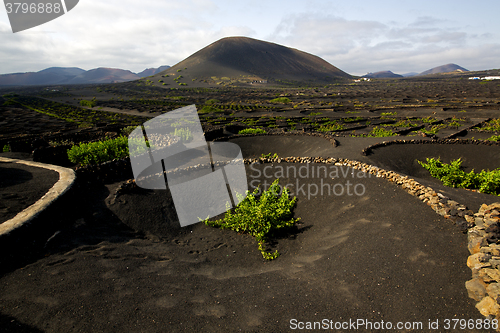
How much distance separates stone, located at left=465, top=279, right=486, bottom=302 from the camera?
3.92 meters

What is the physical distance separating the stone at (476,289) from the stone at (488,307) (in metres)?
0.11

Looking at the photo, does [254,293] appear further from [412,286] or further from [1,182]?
[1,182]

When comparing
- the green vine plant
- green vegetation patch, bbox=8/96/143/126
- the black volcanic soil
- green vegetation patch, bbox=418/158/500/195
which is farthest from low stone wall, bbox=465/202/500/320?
green vegetation patch, bbox=8/96/143/126

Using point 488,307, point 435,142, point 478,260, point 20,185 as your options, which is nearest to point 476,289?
point 488,307

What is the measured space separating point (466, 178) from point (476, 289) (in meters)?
7.94

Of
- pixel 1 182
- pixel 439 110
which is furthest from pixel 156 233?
pixel 439 110

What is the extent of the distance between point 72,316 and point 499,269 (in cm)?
700

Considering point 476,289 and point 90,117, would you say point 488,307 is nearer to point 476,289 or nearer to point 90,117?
point 476,289

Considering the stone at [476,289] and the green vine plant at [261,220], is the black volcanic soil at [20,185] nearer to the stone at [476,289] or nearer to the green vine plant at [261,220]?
the green vine plant at [261,220]

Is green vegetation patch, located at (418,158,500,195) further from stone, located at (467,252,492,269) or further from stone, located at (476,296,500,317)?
stone, located at (476,296,500,317)

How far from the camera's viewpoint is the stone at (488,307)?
354 centimetres

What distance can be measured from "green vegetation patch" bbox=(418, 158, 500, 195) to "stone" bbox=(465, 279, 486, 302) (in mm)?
6804

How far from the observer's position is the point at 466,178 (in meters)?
9.87

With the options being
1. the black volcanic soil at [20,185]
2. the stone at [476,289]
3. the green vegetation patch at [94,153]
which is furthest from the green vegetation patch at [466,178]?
the green vegetation patch at [94,153]
